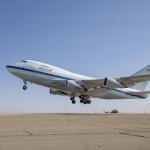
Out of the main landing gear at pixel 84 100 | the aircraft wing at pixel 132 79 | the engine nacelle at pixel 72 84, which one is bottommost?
the main landing gear at pixel 84 100

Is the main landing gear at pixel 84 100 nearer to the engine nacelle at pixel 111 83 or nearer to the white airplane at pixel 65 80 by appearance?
the white airplane at pixel 65 80

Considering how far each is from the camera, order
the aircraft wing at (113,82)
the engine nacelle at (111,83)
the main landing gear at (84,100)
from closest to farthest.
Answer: the aircraft wing at (113,82)
the engine nacelle at (111,83)
the main landing gear at (84,100)

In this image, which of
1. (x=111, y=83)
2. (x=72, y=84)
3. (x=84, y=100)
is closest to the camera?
(x=111, y=83)

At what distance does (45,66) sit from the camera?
55.0m

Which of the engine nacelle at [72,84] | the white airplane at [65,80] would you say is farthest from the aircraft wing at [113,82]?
the engine nacelle at [72,84]

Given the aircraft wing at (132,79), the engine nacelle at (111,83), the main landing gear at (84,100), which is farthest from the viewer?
the main landing gear at (84,100)

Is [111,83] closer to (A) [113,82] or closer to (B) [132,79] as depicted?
(A) [113,82]

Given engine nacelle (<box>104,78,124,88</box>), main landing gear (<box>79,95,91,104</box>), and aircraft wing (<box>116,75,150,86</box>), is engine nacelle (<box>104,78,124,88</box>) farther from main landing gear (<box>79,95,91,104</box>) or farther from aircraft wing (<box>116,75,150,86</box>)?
main landing gear (<box>79,95,91,104</box>)

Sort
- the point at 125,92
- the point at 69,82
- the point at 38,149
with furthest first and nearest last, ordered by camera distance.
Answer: the point at 125,92 → the point at 69,82 → the point at 38,149

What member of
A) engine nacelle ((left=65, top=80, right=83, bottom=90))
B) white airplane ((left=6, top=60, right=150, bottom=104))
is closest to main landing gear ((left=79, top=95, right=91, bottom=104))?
white airplane ((left=6, top=60, right=150, bottom=104))

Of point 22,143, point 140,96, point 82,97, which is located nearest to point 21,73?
point 82,97

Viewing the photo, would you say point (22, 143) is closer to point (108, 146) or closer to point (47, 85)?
point (108, 146)

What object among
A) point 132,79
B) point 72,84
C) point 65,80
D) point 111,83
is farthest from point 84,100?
point 132,79

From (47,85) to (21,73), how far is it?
4.69 meters
